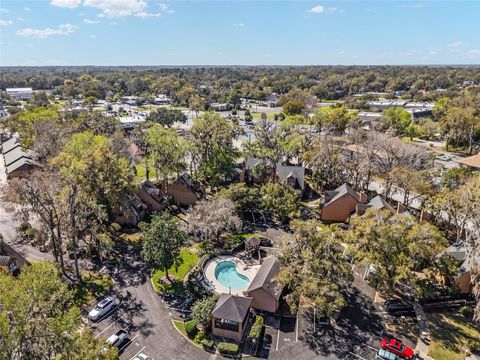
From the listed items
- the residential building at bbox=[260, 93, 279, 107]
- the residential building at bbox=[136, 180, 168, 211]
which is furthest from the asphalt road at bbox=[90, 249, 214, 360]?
the residential building at bbox=[260, 93, 279, 107]

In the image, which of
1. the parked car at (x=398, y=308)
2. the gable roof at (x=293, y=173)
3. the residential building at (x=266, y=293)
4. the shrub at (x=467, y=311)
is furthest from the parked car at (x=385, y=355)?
the gable roof at (x=293, y=173)

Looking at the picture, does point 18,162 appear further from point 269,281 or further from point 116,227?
point 269,281

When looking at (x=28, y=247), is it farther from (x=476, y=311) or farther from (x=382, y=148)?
(x=382, y=148)

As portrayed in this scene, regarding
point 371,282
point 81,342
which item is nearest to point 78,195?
point 81,342

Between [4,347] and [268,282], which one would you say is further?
[268,282]

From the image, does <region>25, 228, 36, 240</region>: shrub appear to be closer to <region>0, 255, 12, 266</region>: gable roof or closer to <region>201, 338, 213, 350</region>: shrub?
<region>0, 255, 12, 266</region>: gable roof
